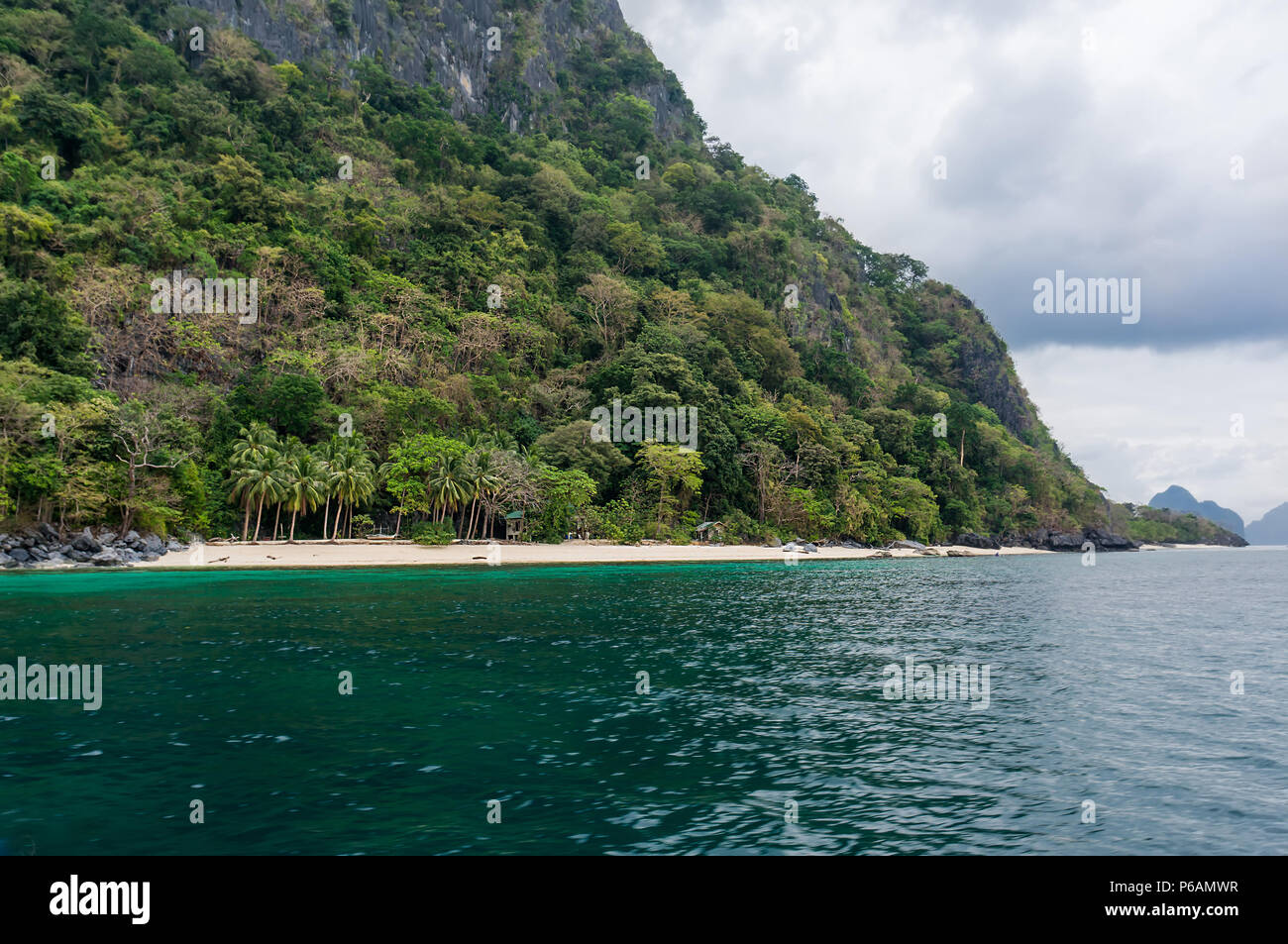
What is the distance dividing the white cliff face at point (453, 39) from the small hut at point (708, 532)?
81.8 meters

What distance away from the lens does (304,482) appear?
41.8 meters

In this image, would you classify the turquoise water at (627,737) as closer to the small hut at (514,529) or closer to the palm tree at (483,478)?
the palm tree at (483,478)

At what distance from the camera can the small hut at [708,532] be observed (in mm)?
59031

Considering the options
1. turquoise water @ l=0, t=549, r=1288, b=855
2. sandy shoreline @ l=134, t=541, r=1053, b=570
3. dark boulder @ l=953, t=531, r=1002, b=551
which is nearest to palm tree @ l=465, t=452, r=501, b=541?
sandy shoreline @ l=134, t=541, r=1053, b=570

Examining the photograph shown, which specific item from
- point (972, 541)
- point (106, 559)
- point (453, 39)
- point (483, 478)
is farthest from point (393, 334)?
point (453, 39)

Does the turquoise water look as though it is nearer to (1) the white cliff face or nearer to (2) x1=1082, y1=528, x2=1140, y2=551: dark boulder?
(2) x1=1082, y1=528, x2=1140, y2=551: dark boulder

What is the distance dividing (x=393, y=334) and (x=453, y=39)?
2939 inches

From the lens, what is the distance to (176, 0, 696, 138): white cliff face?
88000 mm

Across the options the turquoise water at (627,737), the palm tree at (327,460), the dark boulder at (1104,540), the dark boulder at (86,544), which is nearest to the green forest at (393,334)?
the palm tree at (327,460)

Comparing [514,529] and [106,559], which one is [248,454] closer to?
[106,559]
